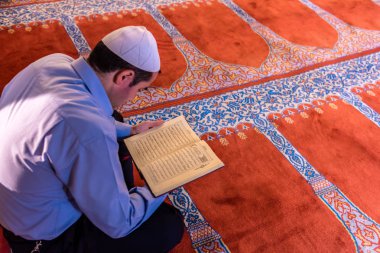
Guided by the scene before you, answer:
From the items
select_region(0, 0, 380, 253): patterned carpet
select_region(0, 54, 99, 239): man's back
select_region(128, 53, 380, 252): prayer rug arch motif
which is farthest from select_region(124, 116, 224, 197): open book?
select_region(128, 53, 380, 252): prayer rug arch motif

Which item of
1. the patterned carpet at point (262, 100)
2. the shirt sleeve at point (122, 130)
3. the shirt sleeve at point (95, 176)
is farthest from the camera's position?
the patterned carpet at point (262, 100)

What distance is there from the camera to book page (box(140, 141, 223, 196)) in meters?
1.13

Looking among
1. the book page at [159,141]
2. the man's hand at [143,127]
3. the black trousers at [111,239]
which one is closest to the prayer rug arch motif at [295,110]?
the man's hand at [143,127]

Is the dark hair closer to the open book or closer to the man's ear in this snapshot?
the man's ear

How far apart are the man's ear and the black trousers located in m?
0.47

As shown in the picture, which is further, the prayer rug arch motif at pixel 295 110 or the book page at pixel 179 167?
the prayer rug arch motif at pixel 295 110

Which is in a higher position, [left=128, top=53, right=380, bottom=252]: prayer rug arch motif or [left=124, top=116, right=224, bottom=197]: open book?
[left=124, top=116, right=224, bottom=197]: open book

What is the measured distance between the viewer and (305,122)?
221cm

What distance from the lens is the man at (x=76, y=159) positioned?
84 cm

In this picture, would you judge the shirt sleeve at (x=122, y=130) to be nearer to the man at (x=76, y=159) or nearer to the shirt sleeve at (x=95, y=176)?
the man at (x=76, y=159)

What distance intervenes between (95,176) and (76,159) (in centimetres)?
7

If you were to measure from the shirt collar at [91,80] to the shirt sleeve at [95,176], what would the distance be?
19cm

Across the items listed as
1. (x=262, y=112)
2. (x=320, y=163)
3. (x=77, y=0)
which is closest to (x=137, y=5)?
(x=77, y=0)

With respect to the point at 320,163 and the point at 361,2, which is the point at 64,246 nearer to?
the point at 320,163
